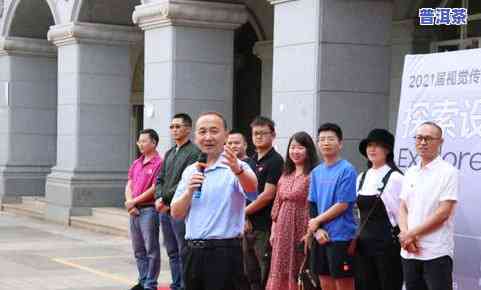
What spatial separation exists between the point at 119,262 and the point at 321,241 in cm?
594

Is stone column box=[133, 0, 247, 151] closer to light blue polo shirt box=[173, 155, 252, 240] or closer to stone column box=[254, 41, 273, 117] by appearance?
stone column box=[254, 41, 273, 117]

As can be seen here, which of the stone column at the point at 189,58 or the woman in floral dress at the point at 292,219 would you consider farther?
the stone column at the point at 189,58

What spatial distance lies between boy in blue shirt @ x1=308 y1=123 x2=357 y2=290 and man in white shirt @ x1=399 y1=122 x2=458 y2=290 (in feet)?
2.57

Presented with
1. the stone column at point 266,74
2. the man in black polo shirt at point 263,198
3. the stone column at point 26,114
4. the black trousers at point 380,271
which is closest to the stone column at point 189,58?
the stone column at point 266,74

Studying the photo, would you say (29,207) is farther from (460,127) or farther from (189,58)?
(460,127)

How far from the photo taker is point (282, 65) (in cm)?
Result: 1150

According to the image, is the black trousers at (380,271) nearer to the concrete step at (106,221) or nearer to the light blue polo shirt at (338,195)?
the light blue polo shirt at (338,195)

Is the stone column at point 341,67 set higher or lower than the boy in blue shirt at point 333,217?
higher

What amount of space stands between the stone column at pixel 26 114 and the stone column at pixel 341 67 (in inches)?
456

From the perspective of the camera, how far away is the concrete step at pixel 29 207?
2018cm

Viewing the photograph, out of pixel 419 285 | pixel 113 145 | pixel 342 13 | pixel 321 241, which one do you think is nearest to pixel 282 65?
pixel 342 13

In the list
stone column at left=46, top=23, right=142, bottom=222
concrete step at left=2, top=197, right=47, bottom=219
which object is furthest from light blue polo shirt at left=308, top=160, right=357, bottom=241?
concrete step at left=2, top=197, right=47, bottom=219

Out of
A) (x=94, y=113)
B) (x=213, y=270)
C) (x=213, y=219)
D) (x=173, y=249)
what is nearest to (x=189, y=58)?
(x=94, y=113)

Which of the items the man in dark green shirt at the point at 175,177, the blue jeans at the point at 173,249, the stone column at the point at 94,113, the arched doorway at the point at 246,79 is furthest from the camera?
the arched doorway at the point at 246,79
